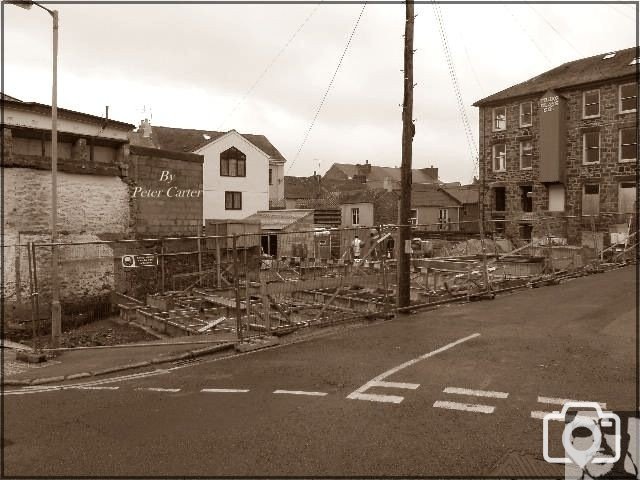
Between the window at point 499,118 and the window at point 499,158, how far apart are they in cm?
137

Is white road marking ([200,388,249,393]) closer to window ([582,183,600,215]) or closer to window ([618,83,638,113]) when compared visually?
window ([582,183,600,215])

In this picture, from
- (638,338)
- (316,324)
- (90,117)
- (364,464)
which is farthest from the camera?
(90,117)

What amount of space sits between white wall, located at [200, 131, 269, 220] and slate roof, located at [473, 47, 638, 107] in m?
19.4

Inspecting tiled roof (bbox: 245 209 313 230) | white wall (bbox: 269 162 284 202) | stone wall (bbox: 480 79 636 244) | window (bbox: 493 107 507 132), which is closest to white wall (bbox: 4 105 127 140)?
tiled roof (bbox: 245 209 313 230)

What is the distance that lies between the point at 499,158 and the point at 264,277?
112 feet

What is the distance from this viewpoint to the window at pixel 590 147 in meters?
38.7

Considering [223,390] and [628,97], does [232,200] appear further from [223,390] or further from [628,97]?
[223,390]

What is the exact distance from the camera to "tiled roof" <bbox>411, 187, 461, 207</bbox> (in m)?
56.7

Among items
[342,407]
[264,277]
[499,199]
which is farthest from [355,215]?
[342,407]

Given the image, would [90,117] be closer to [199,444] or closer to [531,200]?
[199,444]

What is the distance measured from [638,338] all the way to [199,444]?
8.62 meters

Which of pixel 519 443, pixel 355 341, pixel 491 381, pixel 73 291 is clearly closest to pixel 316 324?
pixel 355 341

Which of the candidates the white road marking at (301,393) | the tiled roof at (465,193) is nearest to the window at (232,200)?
the tiled roof at (465,193)

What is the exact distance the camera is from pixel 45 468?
5.75 m
